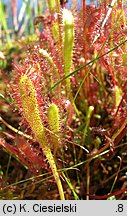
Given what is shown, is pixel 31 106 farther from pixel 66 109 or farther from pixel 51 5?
pixel 51 5

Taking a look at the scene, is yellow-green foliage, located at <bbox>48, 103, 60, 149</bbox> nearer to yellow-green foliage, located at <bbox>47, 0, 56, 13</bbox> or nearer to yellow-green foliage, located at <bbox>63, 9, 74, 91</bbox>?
yellow-green foliage, located at <bbox>63, 9, 74, 91</bbox>

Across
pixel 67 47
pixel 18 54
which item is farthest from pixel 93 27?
pixel 18 54

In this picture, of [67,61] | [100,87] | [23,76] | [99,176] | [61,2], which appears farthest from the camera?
[100,87]

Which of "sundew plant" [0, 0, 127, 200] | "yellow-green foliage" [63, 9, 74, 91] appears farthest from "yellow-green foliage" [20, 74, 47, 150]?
"yellow-green foliage" [63, 9, 74, 91]

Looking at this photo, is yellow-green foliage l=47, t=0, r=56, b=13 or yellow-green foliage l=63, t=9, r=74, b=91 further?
yellow-green foliage l=47, t=0, r=56, b=13

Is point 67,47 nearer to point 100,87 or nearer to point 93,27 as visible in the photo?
point 93,27

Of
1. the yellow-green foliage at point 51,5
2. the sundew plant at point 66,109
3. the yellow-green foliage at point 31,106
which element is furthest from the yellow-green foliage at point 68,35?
the yellow-green foliage at point 51,5

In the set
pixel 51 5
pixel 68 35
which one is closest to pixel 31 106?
pixel 68 35

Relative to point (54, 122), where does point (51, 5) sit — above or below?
above
